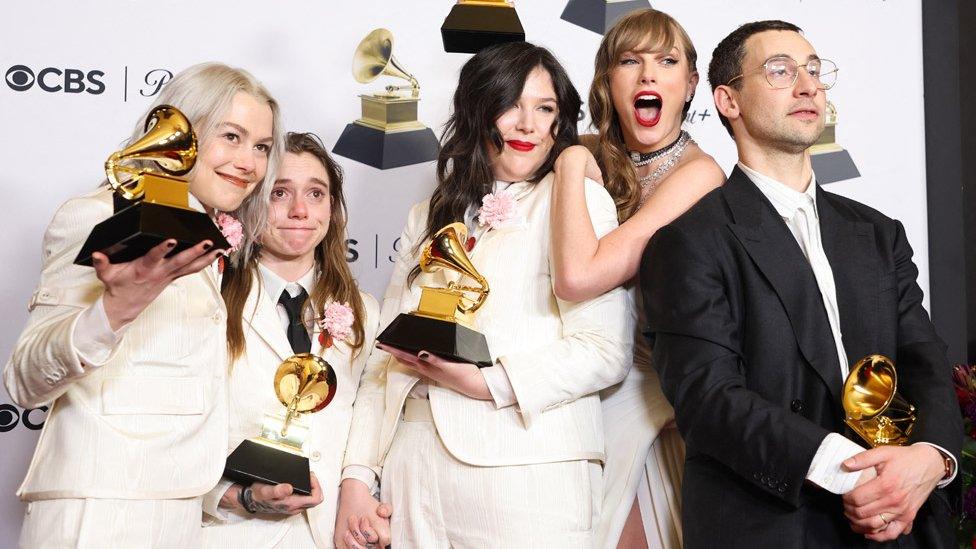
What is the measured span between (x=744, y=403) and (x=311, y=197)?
4.71ft

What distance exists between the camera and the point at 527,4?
13.4ft

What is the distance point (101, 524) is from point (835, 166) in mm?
3168

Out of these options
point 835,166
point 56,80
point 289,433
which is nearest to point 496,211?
point 289,433

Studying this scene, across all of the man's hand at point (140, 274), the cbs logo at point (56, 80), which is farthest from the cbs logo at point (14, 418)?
the man's hand at point (140, 274)

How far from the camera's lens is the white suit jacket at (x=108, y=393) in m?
2.31

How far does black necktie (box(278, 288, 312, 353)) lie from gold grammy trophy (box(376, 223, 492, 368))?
1.41ft

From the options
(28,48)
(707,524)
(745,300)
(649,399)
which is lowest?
(707,524)

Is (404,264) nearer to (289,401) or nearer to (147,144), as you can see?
(289,401)

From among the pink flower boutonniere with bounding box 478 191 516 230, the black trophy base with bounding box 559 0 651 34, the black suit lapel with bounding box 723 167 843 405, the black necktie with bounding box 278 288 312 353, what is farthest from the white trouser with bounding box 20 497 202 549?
the black trophy base with bounding box 559 0 651 34

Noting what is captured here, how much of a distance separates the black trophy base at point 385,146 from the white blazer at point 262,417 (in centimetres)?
103

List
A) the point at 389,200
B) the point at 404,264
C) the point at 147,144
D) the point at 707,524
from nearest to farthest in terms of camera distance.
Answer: the point at 147,144, the point at 707,524, the point at 404,264, the point at 389,200

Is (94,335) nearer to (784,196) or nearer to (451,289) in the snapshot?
(451,289)

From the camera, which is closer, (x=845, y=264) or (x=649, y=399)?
(x=845, y=264)

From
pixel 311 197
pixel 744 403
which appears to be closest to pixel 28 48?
pixel 311 197
